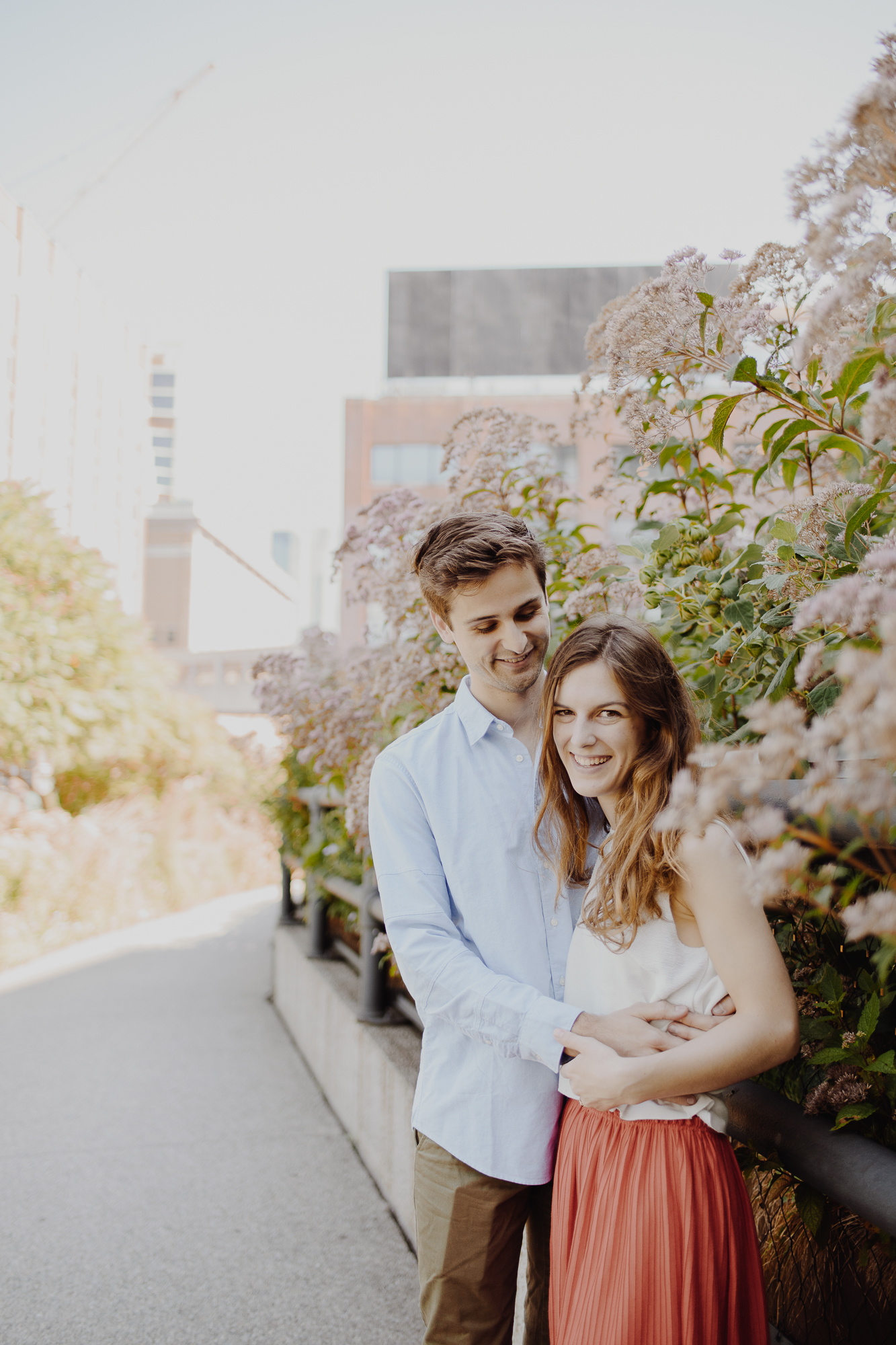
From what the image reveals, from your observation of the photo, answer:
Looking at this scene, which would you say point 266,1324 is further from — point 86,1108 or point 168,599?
point 168,599

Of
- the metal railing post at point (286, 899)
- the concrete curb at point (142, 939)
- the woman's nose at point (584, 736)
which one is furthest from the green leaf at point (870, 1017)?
the concrete curb at point (142, 939)

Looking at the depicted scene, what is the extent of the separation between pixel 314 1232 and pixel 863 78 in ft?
11.5

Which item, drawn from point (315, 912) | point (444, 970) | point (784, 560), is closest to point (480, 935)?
point (444, 970)

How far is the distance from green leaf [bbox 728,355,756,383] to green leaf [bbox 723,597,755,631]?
443mm

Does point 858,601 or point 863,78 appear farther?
point 863,78

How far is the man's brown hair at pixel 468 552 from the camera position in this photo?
184 cm

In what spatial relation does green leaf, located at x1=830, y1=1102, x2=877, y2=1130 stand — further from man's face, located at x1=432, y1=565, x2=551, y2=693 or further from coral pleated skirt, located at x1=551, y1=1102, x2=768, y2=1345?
man's face, located at x1=432, y1=565, x2=551, y2=693

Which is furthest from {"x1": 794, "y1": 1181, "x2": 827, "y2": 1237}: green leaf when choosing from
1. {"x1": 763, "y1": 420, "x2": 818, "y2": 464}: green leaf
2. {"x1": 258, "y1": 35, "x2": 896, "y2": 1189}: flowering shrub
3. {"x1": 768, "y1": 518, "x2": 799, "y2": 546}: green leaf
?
{"x1": 763, "y1": 420, "x2": 818, "y2": 464}: green leaf

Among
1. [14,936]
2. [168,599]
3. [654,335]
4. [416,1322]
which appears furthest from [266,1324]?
[168,599]

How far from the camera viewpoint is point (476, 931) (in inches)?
68.1

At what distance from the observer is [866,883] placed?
1.51 meters

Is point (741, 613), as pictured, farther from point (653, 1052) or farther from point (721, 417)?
point (653, 1052)

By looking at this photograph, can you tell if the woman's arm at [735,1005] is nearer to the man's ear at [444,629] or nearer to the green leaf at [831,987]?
the green leaf at [831,987]

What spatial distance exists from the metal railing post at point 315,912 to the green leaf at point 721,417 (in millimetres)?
3896
